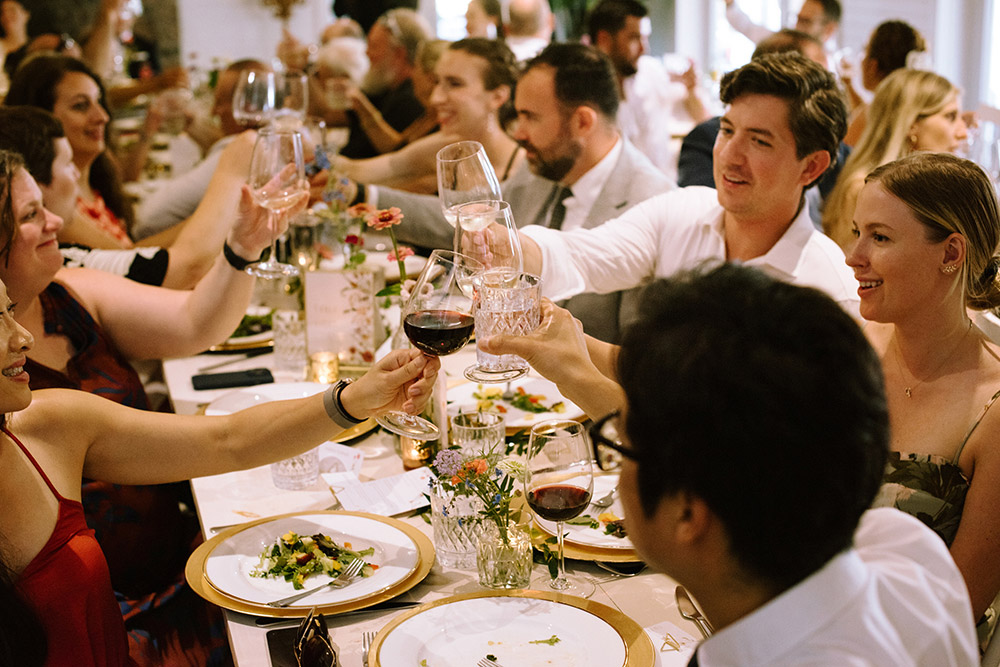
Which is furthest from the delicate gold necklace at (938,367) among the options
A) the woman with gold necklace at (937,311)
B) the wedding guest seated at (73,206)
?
the wedding guest seated at (73,206)

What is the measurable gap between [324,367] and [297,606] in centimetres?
108

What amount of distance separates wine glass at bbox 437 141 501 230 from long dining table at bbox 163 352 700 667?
617 mm

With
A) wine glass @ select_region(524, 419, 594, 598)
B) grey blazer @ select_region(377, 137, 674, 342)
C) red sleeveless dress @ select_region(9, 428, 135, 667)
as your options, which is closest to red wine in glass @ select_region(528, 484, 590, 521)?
wine glass @ select_region(524, 419, 594, 598)

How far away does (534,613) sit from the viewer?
146 centimetres

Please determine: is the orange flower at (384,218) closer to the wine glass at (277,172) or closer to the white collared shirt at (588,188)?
the wine glass at (277,172)

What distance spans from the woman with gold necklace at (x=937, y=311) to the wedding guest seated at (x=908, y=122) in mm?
2003

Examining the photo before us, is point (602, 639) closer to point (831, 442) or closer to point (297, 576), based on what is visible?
point (297, 576)

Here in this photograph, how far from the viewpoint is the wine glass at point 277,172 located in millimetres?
2307

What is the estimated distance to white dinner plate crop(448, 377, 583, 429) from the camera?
225cm

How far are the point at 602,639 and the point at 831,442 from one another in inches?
26.1

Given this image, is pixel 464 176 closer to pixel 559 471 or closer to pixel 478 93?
pixel 559 471

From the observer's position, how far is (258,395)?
2.42 metres

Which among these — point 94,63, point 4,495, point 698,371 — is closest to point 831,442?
point 698,371

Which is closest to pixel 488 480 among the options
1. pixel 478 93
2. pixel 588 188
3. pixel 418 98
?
pixel 588 188
